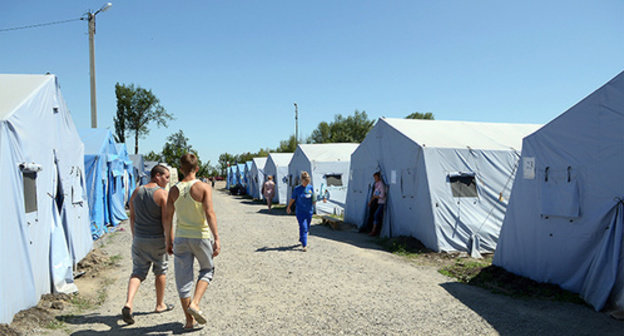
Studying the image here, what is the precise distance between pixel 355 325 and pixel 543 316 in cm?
245

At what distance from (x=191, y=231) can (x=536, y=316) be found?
14.4 ft

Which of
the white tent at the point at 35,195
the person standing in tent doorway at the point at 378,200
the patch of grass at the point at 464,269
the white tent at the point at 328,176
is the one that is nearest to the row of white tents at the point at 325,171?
the white tent at the point at 328,176

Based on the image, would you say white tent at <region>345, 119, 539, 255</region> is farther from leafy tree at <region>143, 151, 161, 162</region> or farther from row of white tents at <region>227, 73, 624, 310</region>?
leafy tree at <region>143, 151, 161, 162</region>

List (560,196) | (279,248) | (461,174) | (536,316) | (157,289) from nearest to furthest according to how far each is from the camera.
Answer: (157,289), (536,316), (560,196), (279,248), (461,174)

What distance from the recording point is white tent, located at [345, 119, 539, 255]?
9648 millimetres

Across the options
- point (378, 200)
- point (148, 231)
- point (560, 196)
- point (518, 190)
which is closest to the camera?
point (148, 231)

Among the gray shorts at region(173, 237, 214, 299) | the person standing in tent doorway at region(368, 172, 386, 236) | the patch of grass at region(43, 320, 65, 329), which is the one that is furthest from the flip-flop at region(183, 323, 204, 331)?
the person standing in tent doorway at region(368, 172, 386, 236)

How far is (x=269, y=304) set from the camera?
5.57 metres

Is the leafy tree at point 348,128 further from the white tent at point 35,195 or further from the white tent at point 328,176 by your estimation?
the white tent at point 35,195

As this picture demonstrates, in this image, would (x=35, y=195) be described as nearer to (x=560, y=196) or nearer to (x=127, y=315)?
(x=127, y=315)

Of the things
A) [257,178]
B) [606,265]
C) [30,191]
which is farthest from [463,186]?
[257,178]

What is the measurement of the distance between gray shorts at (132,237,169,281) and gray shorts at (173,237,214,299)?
497mm

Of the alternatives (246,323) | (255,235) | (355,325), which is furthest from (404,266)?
(255,235)

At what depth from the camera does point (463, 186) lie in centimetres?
1007
